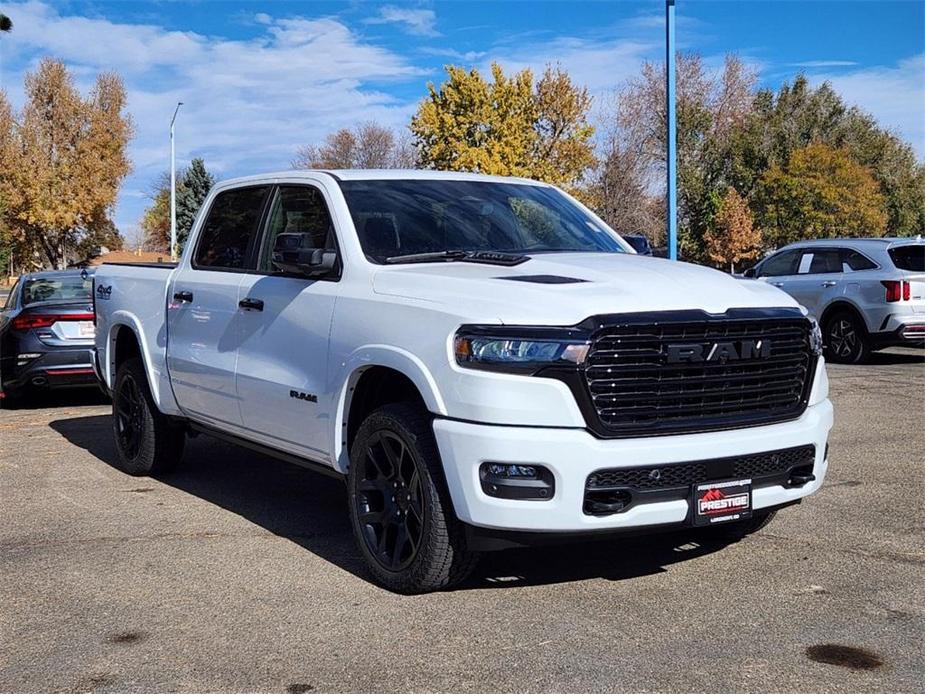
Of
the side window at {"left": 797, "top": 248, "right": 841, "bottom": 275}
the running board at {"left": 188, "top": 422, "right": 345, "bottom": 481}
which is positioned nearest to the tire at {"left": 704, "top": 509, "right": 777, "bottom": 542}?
the running board at {"left": 188, "top": 422, "right": 345, "bottom": 481}

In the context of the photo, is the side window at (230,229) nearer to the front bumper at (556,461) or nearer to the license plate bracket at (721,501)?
the front bumper at (556,461)

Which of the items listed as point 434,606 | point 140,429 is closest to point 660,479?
point 434,606

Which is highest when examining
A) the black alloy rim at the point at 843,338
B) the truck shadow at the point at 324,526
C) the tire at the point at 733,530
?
the black alloy rim at the point at 843,338

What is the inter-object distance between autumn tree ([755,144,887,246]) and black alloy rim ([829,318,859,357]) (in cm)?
3230

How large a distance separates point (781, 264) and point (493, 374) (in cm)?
1332

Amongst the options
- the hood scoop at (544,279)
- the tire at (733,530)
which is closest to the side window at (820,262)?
the tire at (733,530)

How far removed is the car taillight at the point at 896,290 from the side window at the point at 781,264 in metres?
1.88

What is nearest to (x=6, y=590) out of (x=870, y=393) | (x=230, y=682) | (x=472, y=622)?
(x=230, y=682)

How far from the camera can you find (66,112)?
5031cm

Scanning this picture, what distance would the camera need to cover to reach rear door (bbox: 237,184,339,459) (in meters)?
5.45

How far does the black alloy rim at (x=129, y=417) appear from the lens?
773cm

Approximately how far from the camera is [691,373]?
15.0 ft

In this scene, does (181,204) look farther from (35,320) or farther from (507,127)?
(35,320)

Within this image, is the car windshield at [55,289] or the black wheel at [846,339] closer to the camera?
the car windshield at [55,289]
